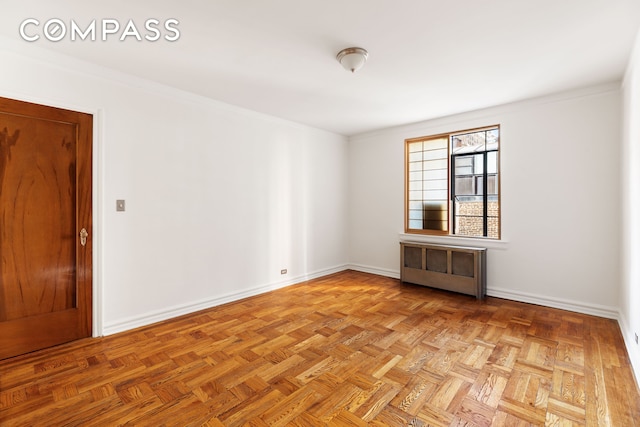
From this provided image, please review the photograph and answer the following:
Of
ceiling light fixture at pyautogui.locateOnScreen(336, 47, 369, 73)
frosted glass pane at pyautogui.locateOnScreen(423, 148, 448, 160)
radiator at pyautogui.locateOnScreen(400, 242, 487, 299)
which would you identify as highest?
ceiling light fixture at pyautogui.locateOnScreen(336, 47, 369, 73)

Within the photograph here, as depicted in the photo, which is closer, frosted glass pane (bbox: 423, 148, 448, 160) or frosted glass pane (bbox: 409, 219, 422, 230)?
frosted glass pane (bbox: 423, 148, 448, 160)

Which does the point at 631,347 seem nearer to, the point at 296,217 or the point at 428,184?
the point at 428,184

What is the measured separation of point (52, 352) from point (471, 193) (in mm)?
5020

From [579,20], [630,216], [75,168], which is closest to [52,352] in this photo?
[75,168]

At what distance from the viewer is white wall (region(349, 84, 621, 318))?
336cm

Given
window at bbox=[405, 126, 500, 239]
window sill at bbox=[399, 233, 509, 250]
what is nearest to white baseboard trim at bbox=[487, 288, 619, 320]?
window sill at bbox=[399, 233, 509, 250]

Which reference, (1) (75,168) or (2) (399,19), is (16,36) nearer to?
(1) (75,168)

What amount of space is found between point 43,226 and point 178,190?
1.19 m

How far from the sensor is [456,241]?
4523mm

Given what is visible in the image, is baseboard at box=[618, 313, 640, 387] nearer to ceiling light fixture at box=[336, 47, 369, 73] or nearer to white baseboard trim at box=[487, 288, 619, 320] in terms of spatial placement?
white baseboard trim at box=[487, 288, 619, 320]

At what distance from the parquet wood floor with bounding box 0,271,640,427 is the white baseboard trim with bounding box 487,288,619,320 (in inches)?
6.8

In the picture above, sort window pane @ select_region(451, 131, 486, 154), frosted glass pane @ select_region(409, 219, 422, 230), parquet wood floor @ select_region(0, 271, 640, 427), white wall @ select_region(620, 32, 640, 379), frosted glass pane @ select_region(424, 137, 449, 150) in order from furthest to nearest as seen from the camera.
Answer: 1. frosted glass pane @ select_region(409, 219, 422, 230)
2. frosted glass pane @ select_region(424, 137, 449, 150)
3. window pane @ select_region(451, 131, 486, 154)
4. white wall @ select_region(620, 32, 640, 379)
5. parquet wood floor @ select_region(0, 271, 640, 427)

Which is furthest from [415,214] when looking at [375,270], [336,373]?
[336,373]

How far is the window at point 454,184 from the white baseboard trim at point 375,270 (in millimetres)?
769
